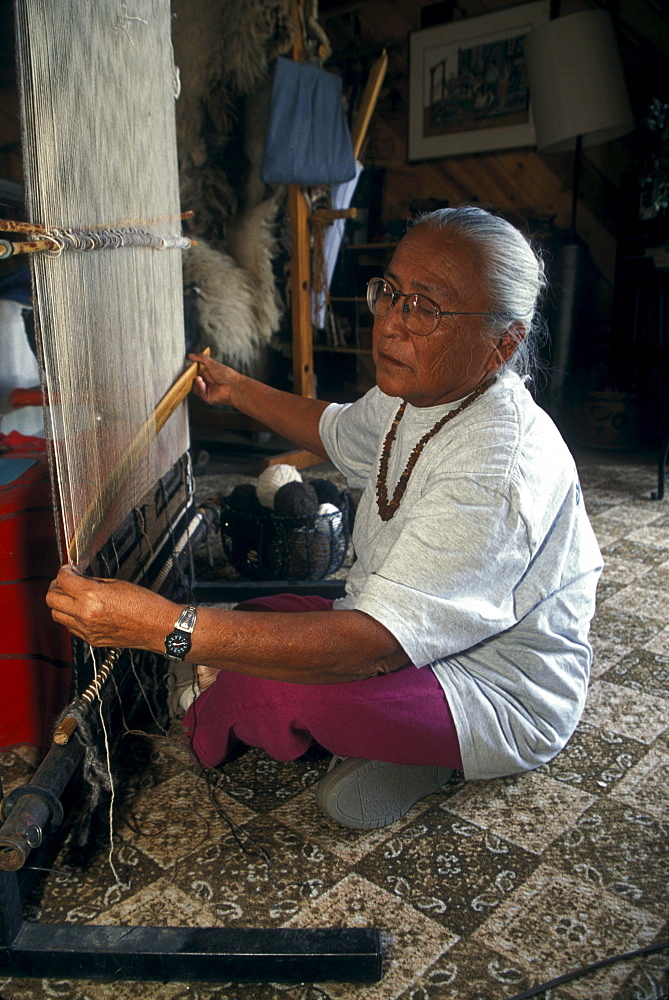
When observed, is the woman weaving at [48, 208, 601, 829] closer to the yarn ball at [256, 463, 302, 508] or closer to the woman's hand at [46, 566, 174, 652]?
the woman's hand at [46, 566, 174, 652]

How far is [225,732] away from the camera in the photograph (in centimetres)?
125

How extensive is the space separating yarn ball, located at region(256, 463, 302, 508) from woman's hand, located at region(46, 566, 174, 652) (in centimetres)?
116

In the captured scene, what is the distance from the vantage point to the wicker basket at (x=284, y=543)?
2045 mm

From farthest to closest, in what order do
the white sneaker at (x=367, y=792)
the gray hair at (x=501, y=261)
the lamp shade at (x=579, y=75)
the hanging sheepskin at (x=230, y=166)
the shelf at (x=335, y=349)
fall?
the shelf at (x=335, y=349), the lamp shade at (x=579, y=75), the hanging sheepskin at (x=230, y=166), the white sneaker at (x=367, y=792), the gray hair at (x=501, y=261)

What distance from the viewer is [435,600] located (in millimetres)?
991

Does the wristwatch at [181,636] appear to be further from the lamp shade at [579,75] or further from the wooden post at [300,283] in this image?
the lamp shade at [579,75]

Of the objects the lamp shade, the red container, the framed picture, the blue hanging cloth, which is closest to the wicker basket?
the red container

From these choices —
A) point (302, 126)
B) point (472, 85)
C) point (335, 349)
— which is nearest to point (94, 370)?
point (302, 126)

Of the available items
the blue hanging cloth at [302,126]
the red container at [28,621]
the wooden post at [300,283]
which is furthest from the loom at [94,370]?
the wooden post at [300,283]

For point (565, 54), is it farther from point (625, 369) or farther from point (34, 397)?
point (34, 397)

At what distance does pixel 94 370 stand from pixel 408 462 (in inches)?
19.5

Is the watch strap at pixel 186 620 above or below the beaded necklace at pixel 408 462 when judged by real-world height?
below

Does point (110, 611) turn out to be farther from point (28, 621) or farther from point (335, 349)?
point (335, 349)

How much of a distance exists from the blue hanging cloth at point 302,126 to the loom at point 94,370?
1563mm
